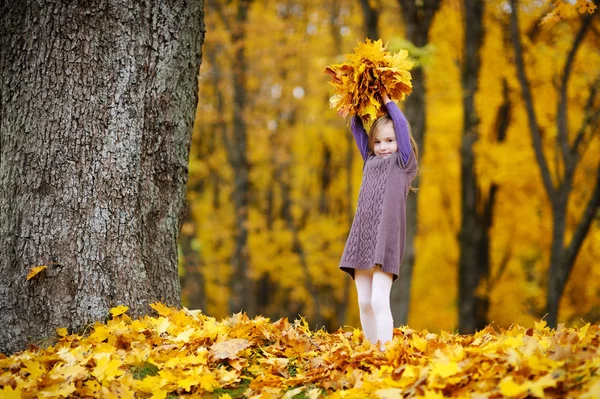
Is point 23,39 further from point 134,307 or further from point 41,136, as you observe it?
point 134,307

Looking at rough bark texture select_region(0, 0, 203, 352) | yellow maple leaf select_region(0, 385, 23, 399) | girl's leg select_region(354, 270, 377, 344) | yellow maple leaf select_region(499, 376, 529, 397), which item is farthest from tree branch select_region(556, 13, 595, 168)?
yellow maple leaf select_region(0, 385, 23, 399)

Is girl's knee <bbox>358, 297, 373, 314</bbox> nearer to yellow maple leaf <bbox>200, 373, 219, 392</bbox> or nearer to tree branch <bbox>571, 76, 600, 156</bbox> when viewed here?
yellow maple leaf <bbox>200, 373, 219, 392</bbox>

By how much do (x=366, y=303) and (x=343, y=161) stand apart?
47.8ft

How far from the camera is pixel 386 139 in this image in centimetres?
410

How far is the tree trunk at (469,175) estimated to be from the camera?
41.7ft

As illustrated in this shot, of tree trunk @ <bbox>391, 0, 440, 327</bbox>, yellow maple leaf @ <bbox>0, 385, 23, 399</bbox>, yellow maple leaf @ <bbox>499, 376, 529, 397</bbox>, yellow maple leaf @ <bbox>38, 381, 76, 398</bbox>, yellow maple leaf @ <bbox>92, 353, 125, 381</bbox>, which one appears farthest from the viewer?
tree trunk @ <bbox>391, 0, 440, 327</bbox>

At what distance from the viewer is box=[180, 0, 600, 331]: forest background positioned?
524 inches

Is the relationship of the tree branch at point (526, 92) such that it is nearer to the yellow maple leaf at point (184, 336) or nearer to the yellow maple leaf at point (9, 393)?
the yellow maple leaf at point (184, 336)

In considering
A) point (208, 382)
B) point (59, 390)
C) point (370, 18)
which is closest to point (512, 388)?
point (208, 382)

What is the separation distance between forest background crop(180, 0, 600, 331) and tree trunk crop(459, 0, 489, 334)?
1.56ft

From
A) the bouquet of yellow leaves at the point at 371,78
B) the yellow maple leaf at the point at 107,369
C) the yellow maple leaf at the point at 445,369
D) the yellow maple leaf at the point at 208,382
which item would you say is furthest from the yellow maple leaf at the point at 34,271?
the yellow maple leaf at the point at 445,369

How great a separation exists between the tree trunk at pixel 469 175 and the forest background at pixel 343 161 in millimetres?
476

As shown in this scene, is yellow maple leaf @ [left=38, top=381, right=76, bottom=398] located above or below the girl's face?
below

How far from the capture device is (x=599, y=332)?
3805 millimetres
